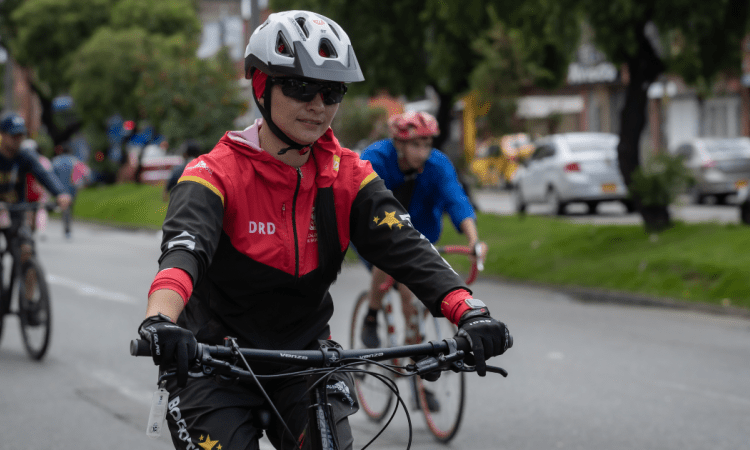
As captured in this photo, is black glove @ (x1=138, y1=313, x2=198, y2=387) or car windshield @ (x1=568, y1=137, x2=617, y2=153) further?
car windshield @ (x1=568, y1=137, x2=617, y2=153)

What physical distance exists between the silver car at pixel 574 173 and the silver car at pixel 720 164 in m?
2.56

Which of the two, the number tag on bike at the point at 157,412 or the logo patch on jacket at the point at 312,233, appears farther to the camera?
the logo patch on jacket at the point at 312,233

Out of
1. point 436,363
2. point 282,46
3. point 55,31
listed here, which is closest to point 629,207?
point 282,46

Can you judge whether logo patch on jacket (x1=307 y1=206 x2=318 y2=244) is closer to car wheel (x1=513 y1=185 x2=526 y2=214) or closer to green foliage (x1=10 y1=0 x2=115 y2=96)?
car wheel (x1=513 y1=185 x2=526 y2=214)

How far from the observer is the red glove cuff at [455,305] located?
2676 millimetres

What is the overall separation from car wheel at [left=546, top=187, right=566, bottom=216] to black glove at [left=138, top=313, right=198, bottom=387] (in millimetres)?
19997

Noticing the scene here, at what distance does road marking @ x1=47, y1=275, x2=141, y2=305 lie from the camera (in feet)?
39.5

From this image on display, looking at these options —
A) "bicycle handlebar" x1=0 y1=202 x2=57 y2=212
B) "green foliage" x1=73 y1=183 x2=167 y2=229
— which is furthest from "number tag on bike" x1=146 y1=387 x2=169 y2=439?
"green foliage" x1=73 y1=183 x2=167 y2=229

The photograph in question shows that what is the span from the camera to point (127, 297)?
1223 cm

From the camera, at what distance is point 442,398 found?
588 cm

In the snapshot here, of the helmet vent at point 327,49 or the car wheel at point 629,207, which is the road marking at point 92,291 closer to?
the helmet vent at point 327,49

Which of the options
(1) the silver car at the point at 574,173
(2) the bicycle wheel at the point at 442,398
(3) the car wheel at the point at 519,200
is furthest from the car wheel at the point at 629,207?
(2) the bicycle wheel at the point at 442,398

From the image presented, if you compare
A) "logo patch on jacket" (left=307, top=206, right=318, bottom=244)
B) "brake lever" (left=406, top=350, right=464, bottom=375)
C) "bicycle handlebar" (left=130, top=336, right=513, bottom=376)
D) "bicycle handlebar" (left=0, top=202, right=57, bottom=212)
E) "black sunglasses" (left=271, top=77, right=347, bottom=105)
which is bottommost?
"bicycle handlebar" (left=0, top=202, right=57, bottom=212)

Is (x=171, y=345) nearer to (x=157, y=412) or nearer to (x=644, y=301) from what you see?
(x=157, y=412)
